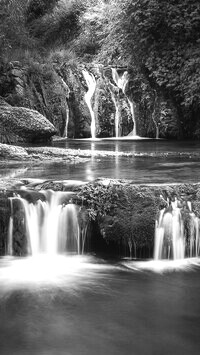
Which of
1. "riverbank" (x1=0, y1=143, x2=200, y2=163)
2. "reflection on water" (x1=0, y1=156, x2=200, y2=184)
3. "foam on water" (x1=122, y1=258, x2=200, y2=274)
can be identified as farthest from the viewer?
"riverbank" (x1=0, y1=143, x2=200, y2=163)

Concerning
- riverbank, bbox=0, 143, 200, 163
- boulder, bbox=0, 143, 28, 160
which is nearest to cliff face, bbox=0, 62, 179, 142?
riverbank, bbox=0, 143, 200, 163

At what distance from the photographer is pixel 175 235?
5289 mm

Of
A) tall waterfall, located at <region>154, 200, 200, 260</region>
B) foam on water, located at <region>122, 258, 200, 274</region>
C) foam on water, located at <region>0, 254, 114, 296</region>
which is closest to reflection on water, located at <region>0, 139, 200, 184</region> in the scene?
tall waterfall, located at <region>154, 200, 200, 260</region>

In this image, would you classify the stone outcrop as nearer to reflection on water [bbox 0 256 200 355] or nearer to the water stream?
the water stream

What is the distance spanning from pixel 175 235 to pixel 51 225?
138 cm

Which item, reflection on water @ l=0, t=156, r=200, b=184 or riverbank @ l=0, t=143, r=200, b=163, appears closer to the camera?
reflection on water @ l=0, t=156, r=200, b=184

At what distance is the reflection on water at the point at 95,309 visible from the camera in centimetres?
346

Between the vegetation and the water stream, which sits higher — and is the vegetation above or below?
above

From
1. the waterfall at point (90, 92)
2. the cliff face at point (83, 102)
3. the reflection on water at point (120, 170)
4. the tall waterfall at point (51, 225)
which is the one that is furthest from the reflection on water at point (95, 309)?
the waterfall at point (90, 92)

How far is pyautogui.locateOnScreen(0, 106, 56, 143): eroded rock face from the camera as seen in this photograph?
39.5 feet

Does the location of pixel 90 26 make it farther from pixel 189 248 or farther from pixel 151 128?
pixel 189 248

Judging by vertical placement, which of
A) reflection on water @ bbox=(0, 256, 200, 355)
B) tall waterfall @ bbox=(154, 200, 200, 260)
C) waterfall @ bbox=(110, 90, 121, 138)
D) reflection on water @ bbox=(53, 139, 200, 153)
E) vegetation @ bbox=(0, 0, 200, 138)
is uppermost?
vegetation @ bbox=(0, 0, 200, 138)

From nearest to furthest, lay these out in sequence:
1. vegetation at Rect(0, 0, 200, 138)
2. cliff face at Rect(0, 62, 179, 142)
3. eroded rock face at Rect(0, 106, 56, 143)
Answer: eroded rock face at Rect(0, 106, 56, 143) < vegetation at Rect(0, 0, 200, 138) < cliff face at Rect(0, 62, 179, 142)

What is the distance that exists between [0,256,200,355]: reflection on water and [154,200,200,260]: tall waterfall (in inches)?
12.2
